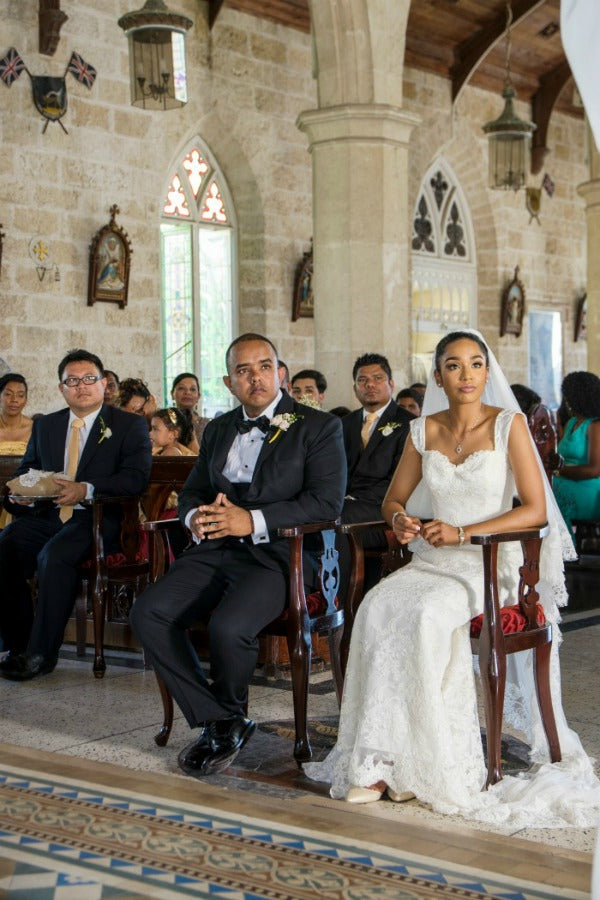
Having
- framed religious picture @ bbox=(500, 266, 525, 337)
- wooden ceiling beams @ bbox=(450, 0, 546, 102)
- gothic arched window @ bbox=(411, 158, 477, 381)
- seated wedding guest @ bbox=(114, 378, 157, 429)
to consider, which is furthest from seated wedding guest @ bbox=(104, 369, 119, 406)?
framed religious picture @ bbox=(500, 266, 525, 337)

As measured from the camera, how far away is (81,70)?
1032cm

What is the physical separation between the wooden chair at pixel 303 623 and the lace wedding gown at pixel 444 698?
21 centimetres

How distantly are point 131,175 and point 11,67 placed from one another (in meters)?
1.50

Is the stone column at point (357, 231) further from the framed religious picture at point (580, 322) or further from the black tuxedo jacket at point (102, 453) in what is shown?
the framed religious picture at point (580, 322)

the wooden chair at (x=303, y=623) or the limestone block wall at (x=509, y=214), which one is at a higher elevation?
the limestone block wall at (x=509, y=214)

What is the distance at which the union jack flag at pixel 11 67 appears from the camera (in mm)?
9664

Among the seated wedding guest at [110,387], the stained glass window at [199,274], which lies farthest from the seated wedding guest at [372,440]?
the stained glass window at [199,274]

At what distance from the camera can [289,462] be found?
4484 mm

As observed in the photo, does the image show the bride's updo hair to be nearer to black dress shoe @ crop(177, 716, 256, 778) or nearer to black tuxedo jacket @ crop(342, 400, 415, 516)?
black dress shoe @ crop(177, 716, 256, 778)

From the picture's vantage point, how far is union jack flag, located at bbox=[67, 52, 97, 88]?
33.6 ft

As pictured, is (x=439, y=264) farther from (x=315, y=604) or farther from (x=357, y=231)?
(x=315, y=604)

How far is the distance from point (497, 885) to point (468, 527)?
4.24 ft

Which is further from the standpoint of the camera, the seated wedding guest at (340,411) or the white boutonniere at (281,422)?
the seated wedding guest at (340,411)

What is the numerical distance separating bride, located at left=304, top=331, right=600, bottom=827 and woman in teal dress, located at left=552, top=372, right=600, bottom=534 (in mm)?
3486
